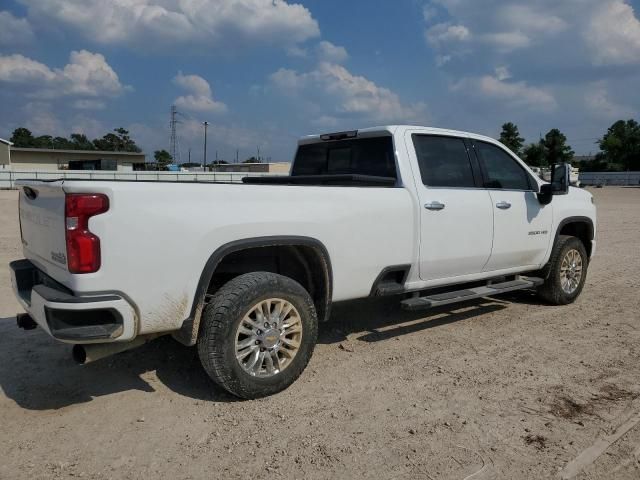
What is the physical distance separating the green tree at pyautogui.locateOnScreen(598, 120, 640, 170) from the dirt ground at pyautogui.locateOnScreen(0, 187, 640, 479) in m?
94.6

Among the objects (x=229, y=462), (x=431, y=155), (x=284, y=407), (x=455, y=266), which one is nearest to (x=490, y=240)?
(x=455, y=266)

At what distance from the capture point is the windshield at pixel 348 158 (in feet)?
16.5

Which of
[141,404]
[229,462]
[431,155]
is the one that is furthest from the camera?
[431,155]

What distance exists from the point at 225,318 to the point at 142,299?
57 cm

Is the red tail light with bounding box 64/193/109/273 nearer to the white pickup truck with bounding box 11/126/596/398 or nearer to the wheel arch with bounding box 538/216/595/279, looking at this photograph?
the white pickup truck with bounding box 11/126/596/398

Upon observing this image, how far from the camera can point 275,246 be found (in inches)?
161

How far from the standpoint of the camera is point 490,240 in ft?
17.8

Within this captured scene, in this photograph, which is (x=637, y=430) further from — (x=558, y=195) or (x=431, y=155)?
(x=558, y=195)

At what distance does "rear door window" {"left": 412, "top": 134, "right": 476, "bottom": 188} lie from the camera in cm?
503

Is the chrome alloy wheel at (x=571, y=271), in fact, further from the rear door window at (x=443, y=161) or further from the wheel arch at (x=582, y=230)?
the rear door window at (x=443, y=161)

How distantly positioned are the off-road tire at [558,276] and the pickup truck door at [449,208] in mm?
1410

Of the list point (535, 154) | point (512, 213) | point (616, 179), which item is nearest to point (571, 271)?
point (512, 213)

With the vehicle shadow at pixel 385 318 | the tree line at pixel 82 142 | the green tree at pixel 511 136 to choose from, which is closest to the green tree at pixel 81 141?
the tree line at pixel 82 142

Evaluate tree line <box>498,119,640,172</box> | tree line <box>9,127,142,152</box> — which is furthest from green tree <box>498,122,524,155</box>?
tree line <box>9,127,142,152</box>
